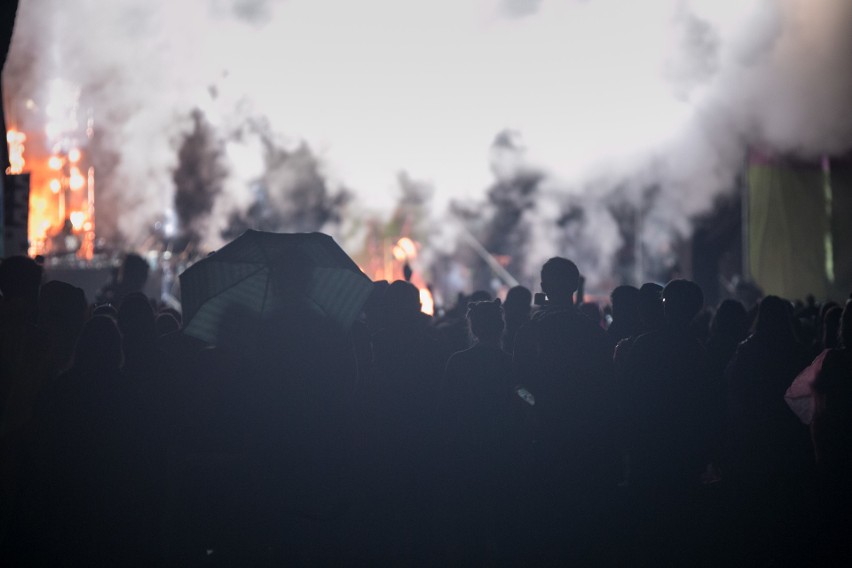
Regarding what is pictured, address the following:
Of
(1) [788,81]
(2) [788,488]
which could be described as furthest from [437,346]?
(1) [788,81]

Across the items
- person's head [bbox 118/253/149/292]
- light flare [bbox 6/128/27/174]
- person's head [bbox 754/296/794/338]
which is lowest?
person's head [bbox 754/296/794/338]

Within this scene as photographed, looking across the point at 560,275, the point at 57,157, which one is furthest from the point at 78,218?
the point at 560,275

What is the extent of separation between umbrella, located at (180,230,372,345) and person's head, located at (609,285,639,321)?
1644 mm

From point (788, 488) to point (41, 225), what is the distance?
3771 centimetres

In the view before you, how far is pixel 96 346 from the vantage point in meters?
4.09

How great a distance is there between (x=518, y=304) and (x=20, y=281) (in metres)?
3.21

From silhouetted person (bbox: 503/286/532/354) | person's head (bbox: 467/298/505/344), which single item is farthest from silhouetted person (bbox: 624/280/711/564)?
silhouetted person (bbox: 503/286/532/354)

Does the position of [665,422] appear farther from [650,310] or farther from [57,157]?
[57,157]

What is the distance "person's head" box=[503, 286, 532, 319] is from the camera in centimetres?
607

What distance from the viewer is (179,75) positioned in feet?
71.8

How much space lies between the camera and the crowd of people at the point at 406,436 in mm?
3816

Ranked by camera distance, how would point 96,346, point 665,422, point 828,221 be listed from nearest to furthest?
point 96,346 < point 665,422 < point 828,221

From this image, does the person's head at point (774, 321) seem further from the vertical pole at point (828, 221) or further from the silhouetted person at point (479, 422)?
the vertical pole at point (828, 221)

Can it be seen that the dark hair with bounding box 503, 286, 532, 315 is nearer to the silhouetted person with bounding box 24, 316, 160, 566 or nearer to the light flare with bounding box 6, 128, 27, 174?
the silhouetted person with bounding box 24, 316, 160, 566
